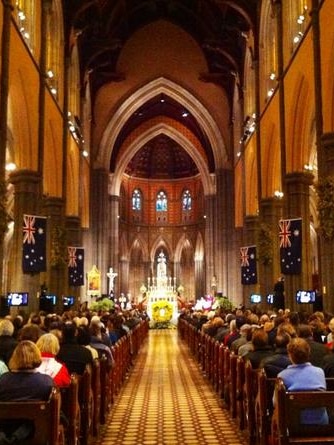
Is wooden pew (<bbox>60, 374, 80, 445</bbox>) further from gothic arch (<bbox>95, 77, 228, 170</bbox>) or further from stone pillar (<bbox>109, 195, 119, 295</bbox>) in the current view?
stone pillar (<bbox>109, 195, 119, 295</bbox>)

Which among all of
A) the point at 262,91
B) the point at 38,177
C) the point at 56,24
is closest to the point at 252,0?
the point at 262,91

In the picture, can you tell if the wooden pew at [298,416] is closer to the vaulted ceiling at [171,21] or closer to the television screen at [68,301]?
the television screen at [68,301]

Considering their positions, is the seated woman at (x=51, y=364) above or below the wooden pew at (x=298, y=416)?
above

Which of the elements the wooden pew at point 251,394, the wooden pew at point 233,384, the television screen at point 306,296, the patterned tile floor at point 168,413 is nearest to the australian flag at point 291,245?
the television screen at point 306,296

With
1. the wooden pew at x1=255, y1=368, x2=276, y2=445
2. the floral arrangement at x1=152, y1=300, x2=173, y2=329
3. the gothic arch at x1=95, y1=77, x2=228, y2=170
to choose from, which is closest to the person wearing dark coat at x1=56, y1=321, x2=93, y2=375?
the wooden pew at x1=255, y1=368, x2=276, y2=445

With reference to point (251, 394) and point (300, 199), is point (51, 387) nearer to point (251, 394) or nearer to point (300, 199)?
point (251, 394)

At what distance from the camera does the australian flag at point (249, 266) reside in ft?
84.5

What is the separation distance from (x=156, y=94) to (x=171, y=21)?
4.61 m

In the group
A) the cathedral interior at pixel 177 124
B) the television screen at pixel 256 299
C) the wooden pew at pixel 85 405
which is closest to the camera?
the wooden pew at pixel 85 405

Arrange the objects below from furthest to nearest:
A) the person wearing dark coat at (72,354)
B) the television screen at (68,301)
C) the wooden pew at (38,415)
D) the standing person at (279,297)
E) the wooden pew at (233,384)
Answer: the television screen at (68,301) < the standing person at (279,297) < the wooden pew at (233,384) < the person wearing dark coat at (72,354) < the wooden pew at (38,415)

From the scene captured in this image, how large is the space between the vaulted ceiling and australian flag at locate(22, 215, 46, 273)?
11771mm

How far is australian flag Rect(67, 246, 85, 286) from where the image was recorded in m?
26.1

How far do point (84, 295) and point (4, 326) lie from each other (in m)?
26.9

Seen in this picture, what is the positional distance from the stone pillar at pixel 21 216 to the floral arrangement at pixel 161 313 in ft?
56.2
